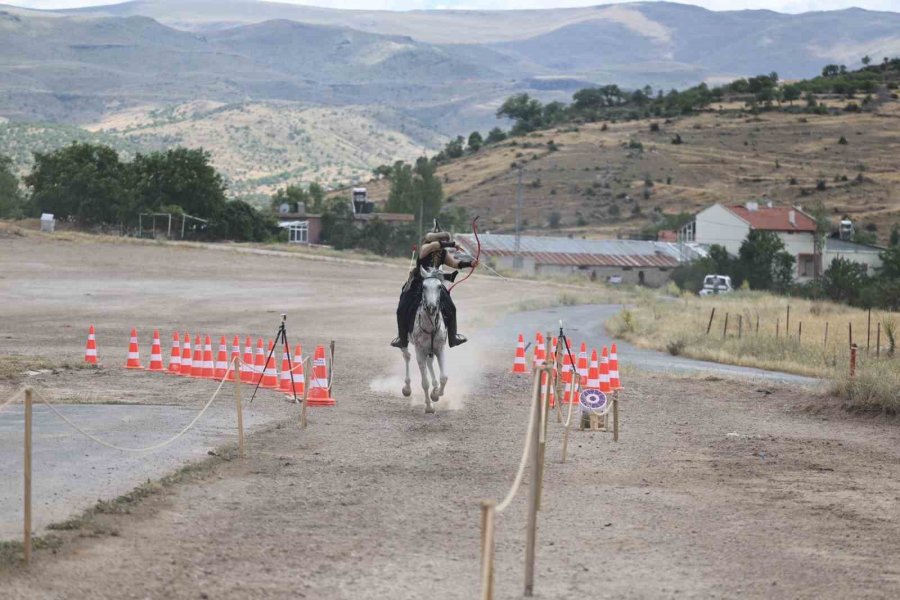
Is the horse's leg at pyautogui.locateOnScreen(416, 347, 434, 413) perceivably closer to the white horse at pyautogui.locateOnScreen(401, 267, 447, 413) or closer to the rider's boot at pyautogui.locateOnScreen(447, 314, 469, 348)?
the white horse at pyautogui.locateOnScreen(401, 267, 447, 413)

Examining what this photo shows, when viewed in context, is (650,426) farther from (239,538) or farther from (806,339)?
(806,339)

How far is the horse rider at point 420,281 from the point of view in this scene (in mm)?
19688

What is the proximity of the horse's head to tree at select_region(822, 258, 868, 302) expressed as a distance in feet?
170

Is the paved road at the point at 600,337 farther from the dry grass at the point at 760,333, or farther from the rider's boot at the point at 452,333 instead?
the rider's boot at the point at 452,333

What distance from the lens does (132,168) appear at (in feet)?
283

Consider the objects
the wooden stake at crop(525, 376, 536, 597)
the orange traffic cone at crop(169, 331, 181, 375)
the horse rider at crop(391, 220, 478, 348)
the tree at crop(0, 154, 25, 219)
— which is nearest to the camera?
the wooden stake at crop(525, 376, 536, 597)

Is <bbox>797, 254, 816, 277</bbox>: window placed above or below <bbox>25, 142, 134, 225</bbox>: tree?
below

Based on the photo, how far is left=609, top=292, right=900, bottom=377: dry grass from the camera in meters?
34.7

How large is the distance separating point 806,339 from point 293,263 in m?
36.1

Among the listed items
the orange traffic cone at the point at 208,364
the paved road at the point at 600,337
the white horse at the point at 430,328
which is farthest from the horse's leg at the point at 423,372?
the paved road at the point at 600,337

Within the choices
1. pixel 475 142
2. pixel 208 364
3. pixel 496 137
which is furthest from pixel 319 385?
pixel 496 137

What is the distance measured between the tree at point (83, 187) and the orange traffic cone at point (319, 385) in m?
63.4

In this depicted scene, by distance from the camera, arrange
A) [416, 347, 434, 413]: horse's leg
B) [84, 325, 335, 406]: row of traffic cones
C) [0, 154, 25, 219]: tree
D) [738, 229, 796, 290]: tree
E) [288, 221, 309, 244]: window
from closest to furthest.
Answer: [416, 347, 434, 413]: horse's leg < [84, 325, 335, 406]: row of traffic cones < [738, 229, 796, 290]: tree < [0, 154, 25, 219]: tree < [288, 221, 309, 244]: window

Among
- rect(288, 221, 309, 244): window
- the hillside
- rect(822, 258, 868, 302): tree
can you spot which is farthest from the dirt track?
the hillside
